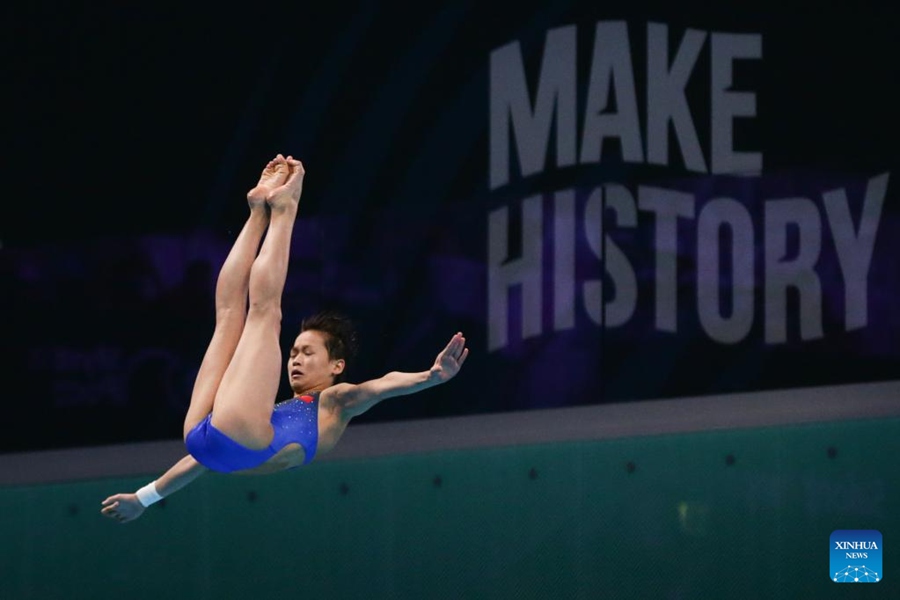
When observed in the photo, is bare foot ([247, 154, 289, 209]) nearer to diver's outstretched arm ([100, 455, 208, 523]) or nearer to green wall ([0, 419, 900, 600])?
diver's outstretched arm ([100, 455, 208, 523])

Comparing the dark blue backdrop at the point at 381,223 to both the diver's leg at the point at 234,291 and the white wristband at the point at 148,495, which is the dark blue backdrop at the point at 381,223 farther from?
the diver's leg at the point at 234,291

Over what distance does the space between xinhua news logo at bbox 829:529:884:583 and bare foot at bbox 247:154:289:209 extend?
328 centimetres

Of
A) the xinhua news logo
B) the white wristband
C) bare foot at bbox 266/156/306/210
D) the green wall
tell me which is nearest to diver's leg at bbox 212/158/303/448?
bare foot at bbox 266/156/306/210

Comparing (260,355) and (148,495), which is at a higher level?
(260,355)

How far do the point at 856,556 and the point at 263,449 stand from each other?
3.14 metres

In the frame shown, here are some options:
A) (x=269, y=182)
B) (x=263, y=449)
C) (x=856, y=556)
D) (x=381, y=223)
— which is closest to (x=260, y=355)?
(x=263, y=449)

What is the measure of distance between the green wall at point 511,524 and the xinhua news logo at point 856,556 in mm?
44

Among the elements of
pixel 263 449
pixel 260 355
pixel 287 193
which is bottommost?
pixel 263 449

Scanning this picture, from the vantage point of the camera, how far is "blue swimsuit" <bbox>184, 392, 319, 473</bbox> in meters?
4.56

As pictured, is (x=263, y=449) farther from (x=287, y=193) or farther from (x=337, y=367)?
(x=287, y=193)

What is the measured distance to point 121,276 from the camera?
21.3 ft

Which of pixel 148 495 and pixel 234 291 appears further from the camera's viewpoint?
pixel 148 495

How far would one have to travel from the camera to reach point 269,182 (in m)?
4.84

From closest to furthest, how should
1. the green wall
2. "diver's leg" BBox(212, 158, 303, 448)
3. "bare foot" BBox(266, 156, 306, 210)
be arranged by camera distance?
"diver's leg" BBox(212, 158, 303, 448) < "bare foot" BBox(266, 156, 306, 210) < the green wall
